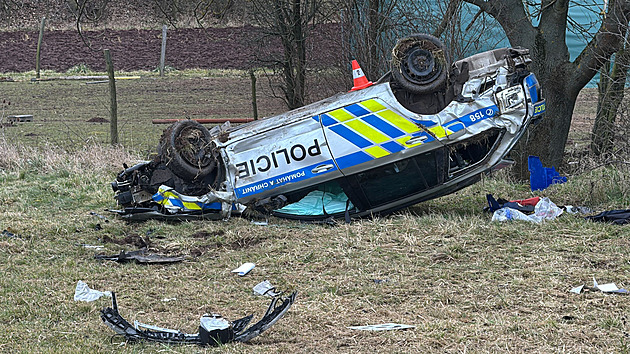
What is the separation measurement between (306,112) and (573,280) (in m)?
3.75

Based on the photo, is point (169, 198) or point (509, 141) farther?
point (169, 198)

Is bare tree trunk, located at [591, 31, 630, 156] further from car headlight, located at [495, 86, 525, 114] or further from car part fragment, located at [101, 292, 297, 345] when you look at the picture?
car part fragment, located at [101, 292, 297, 345]

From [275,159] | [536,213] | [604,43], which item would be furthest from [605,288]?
[604,43]

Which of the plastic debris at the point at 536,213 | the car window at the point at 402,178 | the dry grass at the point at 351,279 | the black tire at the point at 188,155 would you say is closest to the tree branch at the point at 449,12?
the dry grass at the point at 351,279

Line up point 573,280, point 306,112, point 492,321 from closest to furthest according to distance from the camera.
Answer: point 492,321
point 573,280
point 306,112

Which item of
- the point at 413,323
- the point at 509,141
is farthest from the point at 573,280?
the point at 509,141

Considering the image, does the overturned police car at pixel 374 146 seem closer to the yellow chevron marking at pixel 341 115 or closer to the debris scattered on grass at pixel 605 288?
the yellow chevron marking at pixel 341 115

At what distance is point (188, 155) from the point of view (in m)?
8.66

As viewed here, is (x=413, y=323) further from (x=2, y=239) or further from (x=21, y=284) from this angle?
(x=2, y=239)

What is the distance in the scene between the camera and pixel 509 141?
795 centimetres

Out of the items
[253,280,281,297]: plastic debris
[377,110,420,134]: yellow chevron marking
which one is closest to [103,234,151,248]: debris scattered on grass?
[253,280,281,297]: plastic debris

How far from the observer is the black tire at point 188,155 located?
28.2 feet

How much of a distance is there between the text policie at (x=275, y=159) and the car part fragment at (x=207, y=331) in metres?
3.43

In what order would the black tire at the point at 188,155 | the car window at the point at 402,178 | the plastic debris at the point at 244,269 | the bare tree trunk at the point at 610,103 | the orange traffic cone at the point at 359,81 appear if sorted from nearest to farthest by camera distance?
the plastic debris at the point at 244,269, the car window at the point at 402,178, the orange traffic cone at the point at 359,81, the black tire at the point at 188,155, the bare tree trunk at the point at 610,103
